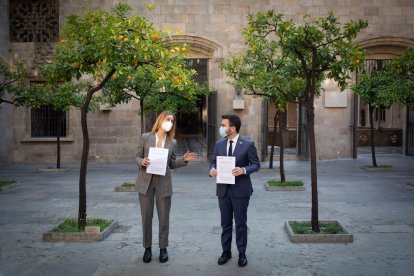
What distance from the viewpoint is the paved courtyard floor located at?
6152 millimetres

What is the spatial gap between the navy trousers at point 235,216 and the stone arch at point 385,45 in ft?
50.9

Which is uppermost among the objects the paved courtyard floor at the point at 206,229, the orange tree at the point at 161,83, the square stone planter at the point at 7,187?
the orange tree at the point at 161,83

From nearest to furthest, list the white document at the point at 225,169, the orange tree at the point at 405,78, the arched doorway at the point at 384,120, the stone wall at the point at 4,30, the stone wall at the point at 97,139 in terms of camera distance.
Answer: the white document at the point at 225,169 → the orange tree at the point at 405,78 → the stone wall at the point at 4,30 → the stone wall at the point at 97,139 → the arched doorway at the point at 384,120

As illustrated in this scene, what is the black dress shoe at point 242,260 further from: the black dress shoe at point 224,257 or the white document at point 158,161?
the white document at point 158,161

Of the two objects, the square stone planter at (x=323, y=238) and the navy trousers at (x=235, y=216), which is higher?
the navy trousers at (x=235, y=216)

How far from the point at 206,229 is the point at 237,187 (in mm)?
2347

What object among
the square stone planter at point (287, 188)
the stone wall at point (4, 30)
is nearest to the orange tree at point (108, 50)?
the square stone planter at point (287, 188)

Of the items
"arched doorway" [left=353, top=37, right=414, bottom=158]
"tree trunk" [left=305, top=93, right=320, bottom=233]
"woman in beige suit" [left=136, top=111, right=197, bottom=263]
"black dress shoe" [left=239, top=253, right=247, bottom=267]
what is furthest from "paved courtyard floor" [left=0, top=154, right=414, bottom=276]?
"arched doorway" [left=353, top=37, right=414, bottom=158]

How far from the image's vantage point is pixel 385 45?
799 inches

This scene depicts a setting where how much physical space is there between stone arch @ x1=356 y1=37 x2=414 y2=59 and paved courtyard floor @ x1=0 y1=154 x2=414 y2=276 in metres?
7.08

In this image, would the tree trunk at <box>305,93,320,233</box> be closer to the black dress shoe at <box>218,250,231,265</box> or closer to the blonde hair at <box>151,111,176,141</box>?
the black dress shoe at <box>218,250,231,265</box>

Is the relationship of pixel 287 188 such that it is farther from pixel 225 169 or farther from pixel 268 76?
pixel 225 169

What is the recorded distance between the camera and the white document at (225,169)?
19.9ft

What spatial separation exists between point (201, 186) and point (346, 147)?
9510 mm
